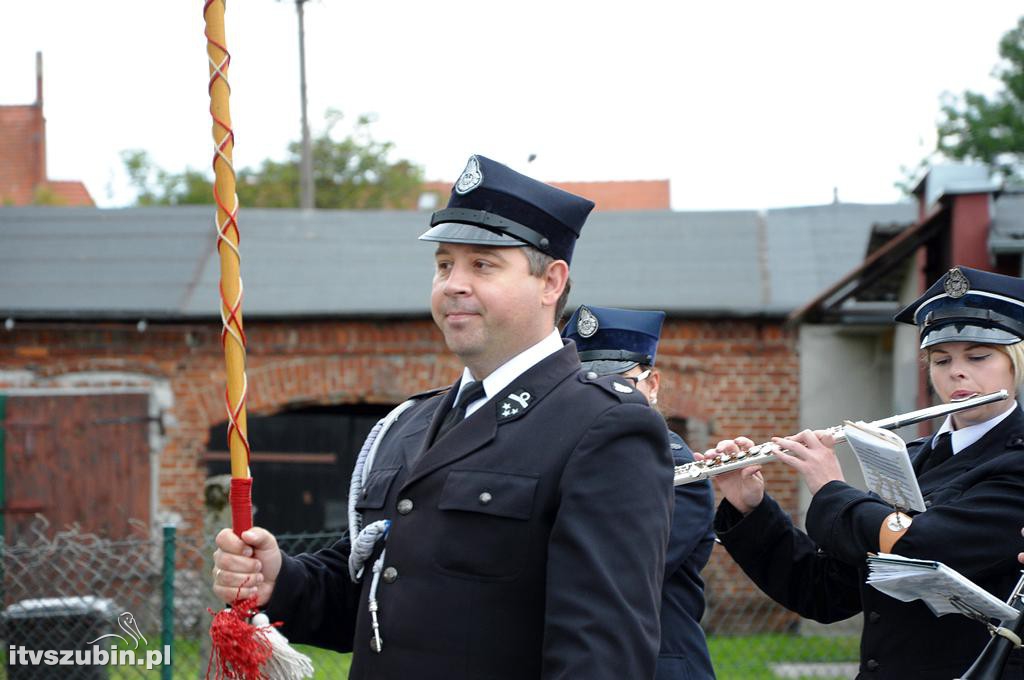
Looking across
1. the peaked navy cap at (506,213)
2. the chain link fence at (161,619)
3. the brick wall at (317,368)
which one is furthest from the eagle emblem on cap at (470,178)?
the brick wall at (317,368)

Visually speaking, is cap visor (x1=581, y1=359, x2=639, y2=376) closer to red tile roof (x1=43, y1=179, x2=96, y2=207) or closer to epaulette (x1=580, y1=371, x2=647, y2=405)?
epaulette (x1=580, y1=371, x2=647, y2=405)

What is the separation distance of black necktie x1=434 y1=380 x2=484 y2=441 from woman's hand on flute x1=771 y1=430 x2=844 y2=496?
1061mm

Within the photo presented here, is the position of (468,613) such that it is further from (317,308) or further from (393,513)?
(317,308)

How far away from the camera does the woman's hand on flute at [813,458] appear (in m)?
3.18

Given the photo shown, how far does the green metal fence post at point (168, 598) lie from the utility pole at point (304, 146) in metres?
17.2

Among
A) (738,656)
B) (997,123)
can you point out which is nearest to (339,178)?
(997,123)

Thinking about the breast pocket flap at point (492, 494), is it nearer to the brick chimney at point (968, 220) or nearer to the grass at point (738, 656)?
the grass at point (738, 656)

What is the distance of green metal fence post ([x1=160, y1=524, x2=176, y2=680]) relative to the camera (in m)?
5.39

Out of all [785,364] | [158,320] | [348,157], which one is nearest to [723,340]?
[785,364]

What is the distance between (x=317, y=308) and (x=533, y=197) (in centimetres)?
856

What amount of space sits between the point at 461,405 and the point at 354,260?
9367 mm

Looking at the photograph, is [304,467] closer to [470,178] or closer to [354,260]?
[354,260]

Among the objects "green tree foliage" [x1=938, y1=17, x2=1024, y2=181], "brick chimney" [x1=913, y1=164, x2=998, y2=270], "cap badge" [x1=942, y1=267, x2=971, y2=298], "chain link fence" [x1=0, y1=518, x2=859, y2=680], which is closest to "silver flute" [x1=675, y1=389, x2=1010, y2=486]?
"cap badge" [x1=942, y1=267, x2=971, y2=298]

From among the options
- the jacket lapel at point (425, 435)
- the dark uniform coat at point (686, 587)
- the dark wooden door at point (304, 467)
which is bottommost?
the dark wooden door at point (304, 467)
